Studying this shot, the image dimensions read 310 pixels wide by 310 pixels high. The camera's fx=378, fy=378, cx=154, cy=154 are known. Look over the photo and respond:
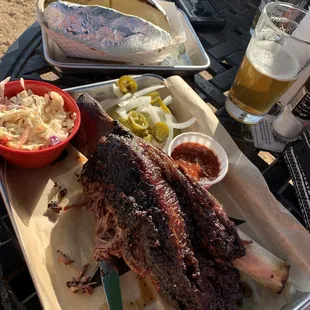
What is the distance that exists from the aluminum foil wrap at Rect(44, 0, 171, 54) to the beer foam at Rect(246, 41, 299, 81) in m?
0.76

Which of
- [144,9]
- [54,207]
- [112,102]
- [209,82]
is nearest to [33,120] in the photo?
[54,207]

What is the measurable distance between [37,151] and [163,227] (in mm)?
821

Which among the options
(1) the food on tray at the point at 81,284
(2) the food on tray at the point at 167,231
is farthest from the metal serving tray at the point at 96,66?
(1) the food on tray at the point at 81,284

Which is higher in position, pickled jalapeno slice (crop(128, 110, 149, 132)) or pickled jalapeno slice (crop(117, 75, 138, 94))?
pickled jalapeno slice (crop(117, 75, 138, 94))

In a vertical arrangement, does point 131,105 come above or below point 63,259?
above

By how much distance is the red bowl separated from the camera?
2.06 metres

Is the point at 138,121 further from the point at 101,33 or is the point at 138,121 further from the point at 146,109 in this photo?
the point at 101,33

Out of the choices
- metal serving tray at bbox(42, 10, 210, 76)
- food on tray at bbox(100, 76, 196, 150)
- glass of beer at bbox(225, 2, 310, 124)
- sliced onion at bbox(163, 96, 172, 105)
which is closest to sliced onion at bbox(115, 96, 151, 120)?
food on tray at bbox(100, 76, 196, 150)

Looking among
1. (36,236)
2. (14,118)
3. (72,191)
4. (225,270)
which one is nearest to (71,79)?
(14,118)

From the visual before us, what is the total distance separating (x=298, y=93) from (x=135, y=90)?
112cm

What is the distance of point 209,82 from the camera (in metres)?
3.17

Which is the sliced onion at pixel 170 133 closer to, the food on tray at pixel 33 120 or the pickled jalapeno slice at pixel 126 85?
the pickled jalapeno slice at pixel 126 85

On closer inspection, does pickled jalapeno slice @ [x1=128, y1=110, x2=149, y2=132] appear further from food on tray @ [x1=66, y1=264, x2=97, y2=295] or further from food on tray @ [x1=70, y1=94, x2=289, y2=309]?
food on tray @ [x1=66, y1=264, x2=97, y2=295]

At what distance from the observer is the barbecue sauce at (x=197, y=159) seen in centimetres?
236
